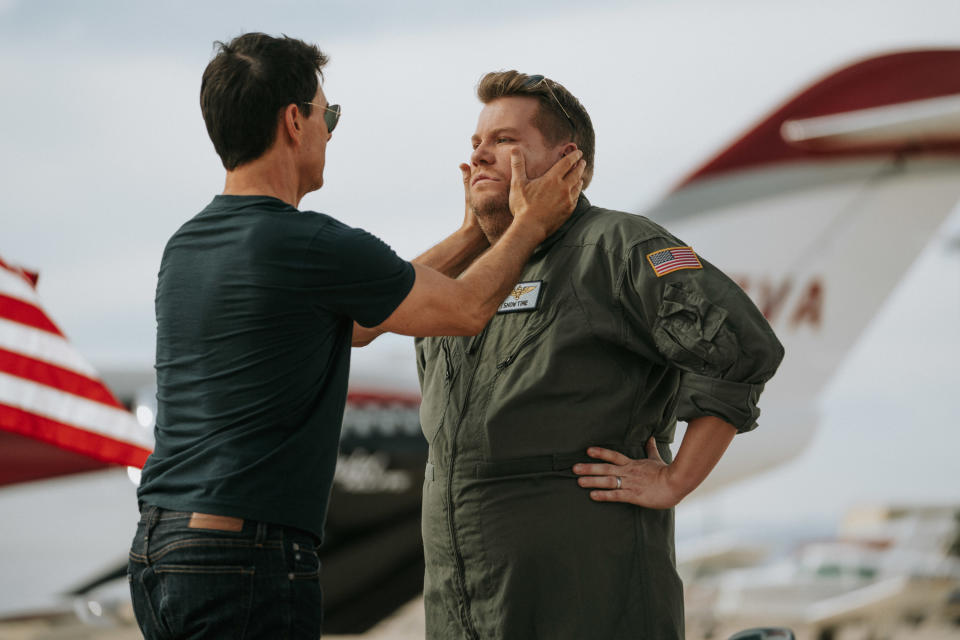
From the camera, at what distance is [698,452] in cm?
190

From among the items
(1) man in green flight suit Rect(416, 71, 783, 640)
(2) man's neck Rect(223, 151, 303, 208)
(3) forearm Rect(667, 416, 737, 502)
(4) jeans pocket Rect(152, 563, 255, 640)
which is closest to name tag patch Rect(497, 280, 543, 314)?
(1) man in green flight suit Rect(416, 71, 783, 640)

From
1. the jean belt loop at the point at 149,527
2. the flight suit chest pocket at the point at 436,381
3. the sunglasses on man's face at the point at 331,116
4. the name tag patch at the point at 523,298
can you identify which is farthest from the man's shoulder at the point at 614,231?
the jean belt loop at the point at 149,527

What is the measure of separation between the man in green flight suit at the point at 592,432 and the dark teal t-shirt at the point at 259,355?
35cm

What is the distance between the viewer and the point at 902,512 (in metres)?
10.9

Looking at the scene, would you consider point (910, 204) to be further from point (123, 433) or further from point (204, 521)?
point (204, 521)

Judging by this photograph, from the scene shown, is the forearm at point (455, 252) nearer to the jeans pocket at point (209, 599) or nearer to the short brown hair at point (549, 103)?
the short brown hair at point (549, 103)

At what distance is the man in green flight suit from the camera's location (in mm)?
1847

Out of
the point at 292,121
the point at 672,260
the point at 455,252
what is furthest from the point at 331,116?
the point at 672,260

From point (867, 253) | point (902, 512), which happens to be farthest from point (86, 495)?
point (902, 512)

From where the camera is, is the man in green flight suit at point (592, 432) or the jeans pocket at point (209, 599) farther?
the man in green flight suit at point (592, 432)

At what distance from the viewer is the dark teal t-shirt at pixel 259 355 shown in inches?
64.6

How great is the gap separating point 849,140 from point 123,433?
17.3ft

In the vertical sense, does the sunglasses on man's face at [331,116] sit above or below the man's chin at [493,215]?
above

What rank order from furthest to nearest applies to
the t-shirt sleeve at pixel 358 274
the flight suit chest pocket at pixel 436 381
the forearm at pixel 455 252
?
the forearm at pixel 455 252, the flight suit chest pocket at pixel 436 381, the t-shirt sleeve at pixel 358 274
